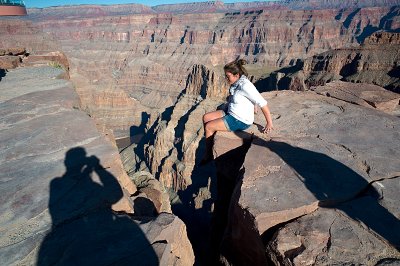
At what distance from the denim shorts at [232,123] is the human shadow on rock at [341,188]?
68cm

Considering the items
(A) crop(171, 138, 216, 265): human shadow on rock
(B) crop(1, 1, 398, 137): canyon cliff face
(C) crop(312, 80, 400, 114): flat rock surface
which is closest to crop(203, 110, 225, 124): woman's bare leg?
(C) crop(312, 80, 400, 114): flat rock surface

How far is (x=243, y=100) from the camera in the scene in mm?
4516

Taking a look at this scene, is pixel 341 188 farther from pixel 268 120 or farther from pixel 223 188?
pixel 223 188

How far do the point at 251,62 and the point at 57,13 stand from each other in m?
115

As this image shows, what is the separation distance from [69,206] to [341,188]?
8.85 ft

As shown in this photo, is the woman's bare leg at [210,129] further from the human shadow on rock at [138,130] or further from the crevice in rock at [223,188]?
the human shadow on rock at [138,130]

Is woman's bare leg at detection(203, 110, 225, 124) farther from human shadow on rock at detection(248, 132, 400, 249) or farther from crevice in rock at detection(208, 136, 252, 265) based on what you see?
human shadow on rock at detection(248, 132, 400, 249)

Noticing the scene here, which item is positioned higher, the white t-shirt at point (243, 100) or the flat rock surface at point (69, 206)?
the white t-shirt at point (243, 100)

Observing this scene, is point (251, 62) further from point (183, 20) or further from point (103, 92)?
point (103, 92)

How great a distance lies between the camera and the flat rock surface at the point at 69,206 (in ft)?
8.04

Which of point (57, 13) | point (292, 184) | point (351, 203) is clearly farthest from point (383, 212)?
point (57, 13)

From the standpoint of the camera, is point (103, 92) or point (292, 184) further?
point (103, 92)

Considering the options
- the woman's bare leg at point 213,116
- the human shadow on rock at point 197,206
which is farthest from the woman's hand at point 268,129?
the human shadow on rock at point 197,206

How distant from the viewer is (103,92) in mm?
53469
